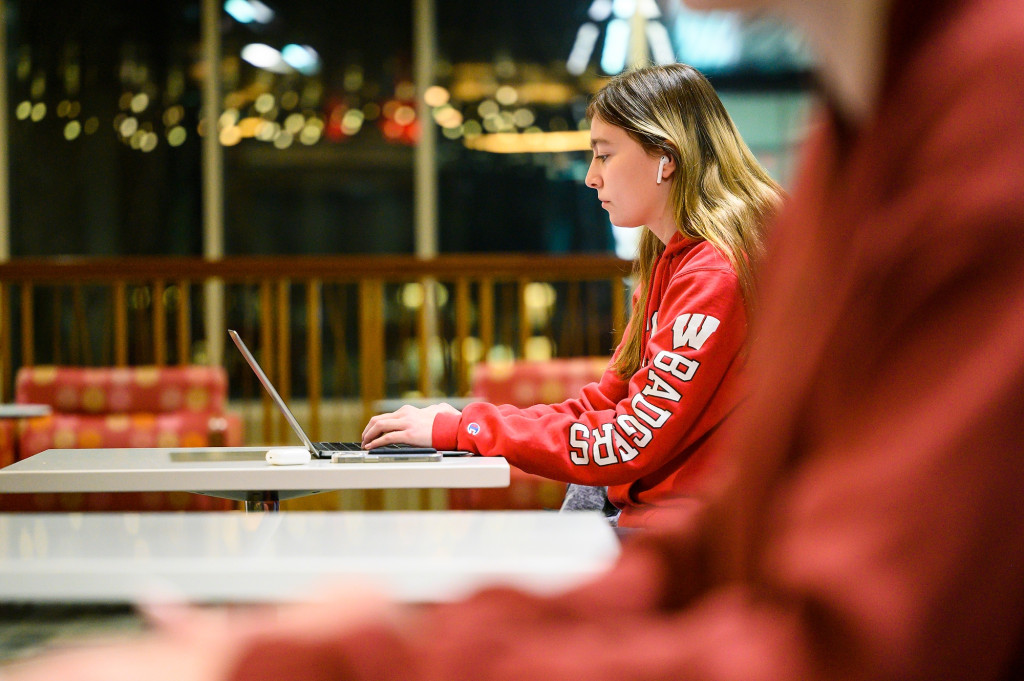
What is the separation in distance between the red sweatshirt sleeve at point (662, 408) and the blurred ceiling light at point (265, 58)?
497 centimetres

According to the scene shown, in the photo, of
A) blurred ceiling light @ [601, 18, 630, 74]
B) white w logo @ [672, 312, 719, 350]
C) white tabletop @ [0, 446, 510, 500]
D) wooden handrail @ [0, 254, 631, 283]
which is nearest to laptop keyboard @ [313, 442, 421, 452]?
white tabletop @ [0, 446, 510, 500]

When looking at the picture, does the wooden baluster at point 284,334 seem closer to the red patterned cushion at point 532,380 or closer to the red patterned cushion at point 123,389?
the red patterned cushion at point 123,389

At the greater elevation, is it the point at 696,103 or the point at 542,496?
the point at 696,103

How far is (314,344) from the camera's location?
3859 mm

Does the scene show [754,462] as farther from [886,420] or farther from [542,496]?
[542,496]

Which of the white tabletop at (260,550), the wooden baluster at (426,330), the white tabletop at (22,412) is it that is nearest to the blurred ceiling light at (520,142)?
the wooden baluster at (426,330)

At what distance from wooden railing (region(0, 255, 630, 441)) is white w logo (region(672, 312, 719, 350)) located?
7.62ft

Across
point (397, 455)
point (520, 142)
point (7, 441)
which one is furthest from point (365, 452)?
point (520, 142)

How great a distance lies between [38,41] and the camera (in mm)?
5785

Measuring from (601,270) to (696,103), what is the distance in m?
2.49

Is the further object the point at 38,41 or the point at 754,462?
the point at 38,41

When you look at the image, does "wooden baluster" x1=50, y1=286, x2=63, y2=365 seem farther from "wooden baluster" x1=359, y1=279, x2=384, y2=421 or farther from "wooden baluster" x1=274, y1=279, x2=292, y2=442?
"wooden baluster" x1=359, y1=279, x2=384, y2=421

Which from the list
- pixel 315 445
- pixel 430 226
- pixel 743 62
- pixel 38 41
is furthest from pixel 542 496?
pixel 38 41

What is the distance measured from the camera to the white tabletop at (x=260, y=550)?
67cm
